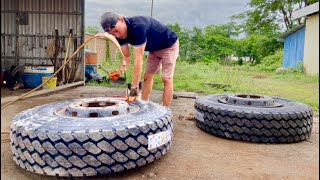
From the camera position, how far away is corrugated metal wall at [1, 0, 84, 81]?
7.58 m

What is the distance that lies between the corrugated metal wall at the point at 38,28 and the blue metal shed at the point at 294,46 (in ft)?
29.6

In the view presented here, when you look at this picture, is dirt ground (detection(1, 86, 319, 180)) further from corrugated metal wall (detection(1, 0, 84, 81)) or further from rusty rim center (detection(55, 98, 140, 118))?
corrugated metal wall (detection(1, 0, 84, 81))

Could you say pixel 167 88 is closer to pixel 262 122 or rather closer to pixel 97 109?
pixel 262 122

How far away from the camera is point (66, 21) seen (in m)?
7.62

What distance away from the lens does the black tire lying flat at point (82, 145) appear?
5.62 feet

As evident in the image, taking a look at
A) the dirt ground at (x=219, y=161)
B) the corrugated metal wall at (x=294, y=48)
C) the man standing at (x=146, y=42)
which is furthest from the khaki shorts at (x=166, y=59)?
the corrugated metal wall at (x=294, y=48)

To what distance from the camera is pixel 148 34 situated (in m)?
3.01

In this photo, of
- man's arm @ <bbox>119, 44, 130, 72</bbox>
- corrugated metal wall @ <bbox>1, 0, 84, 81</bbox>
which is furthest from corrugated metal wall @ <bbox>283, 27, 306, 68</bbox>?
man's arm @ <bbox>119, 44, 130, 72</bbox>

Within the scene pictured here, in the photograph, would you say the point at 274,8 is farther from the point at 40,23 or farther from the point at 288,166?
the point at 288,166

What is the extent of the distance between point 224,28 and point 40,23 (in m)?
21.3

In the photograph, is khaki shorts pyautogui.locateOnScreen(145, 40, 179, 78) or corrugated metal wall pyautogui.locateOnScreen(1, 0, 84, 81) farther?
corrugated metal wall pyautogui.locateOnScreen(1, 0, 84, 81)

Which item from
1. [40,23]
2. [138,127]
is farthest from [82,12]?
[138,127]

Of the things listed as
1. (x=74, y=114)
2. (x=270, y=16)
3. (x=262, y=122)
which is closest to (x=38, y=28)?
(x=74, y=114)

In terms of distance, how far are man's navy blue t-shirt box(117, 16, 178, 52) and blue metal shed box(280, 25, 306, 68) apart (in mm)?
10743
